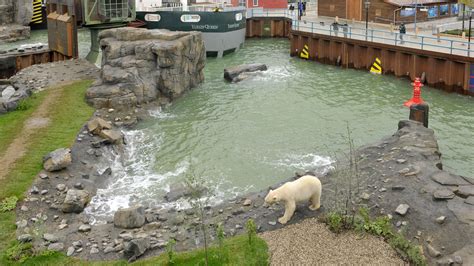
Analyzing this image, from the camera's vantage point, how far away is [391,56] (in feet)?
126

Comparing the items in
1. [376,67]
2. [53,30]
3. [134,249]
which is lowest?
[134,249]

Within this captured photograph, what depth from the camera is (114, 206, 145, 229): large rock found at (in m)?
16.3

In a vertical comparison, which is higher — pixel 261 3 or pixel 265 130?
pixel 261 3

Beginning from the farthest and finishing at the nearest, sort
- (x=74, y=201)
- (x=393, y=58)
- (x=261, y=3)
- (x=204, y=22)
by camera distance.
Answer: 1. (x=261, y=3)
2. (x=204, y=22)
3. (x=393, y=58)
4. (x=74, y=201)

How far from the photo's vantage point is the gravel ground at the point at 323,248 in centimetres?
1348

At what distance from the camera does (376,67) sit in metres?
39.6

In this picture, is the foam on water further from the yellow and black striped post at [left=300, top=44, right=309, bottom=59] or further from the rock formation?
the rock formation

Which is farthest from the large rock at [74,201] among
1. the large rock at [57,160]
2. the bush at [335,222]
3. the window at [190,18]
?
the window at [190,18]

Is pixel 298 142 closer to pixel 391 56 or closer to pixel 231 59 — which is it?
pixel 391 56

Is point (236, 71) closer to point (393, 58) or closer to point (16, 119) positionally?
point (393, 58)

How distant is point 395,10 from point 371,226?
124 ft

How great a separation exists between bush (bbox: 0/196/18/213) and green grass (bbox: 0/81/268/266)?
73 mm

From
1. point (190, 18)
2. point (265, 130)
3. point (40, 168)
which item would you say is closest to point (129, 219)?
point (40, 168)

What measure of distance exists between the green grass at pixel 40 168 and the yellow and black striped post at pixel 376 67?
20.1m
